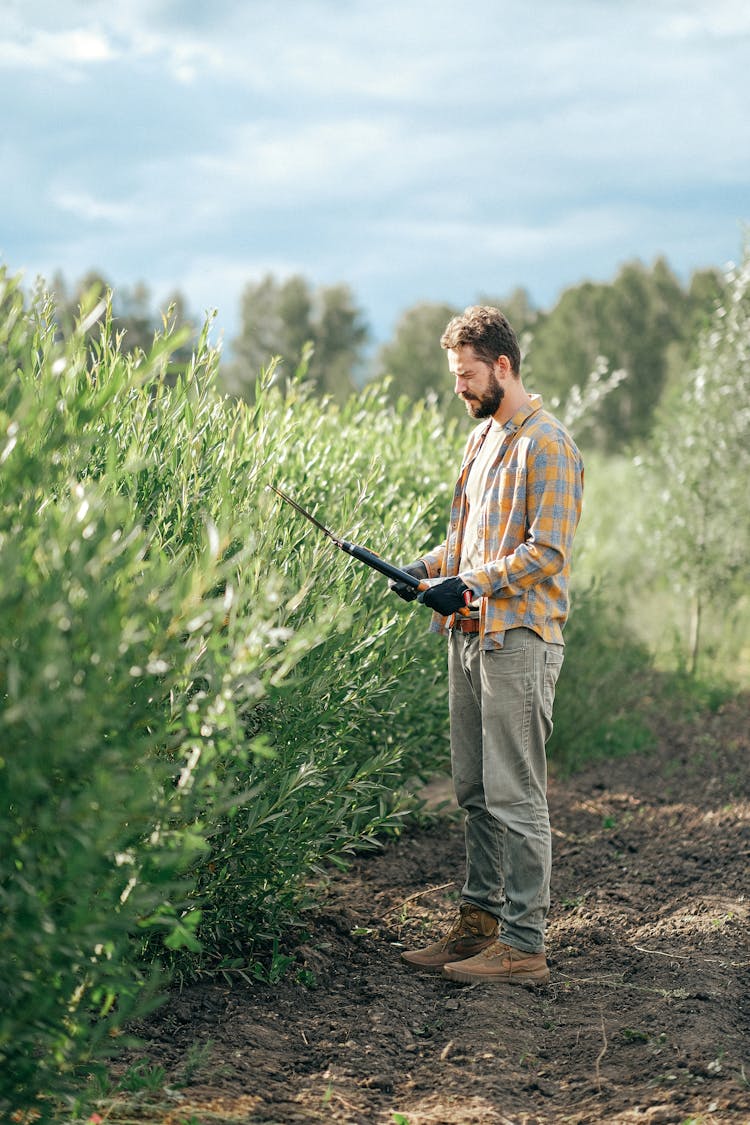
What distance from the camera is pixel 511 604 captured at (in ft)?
14.0

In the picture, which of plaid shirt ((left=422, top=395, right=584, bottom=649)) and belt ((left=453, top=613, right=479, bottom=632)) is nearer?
plaid shirt ((left=422, top=395, right=584, bottom=649))

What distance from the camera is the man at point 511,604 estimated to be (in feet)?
13.7

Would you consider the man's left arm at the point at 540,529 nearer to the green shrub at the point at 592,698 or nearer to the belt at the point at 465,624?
the belt at the point at 465,624

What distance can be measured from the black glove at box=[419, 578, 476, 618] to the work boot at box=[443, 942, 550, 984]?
1384 mm

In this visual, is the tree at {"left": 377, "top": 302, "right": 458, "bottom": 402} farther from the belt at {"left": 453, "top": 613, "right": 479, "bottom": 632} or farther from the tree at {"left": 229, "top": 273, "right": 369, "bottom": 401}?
the belt at {"left": 453, "top": 613, "right": 479, "bottom": 632}

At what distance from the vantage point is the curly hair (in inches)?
169

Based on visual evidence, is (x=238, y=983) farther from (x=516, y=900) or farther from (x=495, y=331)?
(x=495, y=331)

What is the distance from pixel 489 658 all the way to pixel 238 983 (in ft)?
5.11

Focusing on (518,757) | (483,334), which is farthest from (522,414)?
(518,757)

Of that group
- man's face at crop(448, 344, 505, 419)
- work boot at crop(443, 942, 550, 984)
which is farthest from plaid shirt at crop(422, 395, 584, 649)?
work boot at crop(443, 942, 550, 984)

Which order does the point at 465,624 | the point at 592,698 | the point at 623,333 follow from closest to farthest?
the point at 465,624 → the point at 592,698 → the point at 623,333

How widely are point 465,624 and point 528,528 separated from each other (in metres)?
0.48

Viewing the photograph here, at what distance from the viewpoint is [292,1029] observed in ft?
13.1

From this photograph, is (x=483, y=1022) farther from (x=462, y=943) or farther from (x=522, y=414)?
(x=522, y=414)
